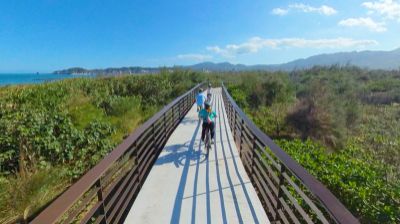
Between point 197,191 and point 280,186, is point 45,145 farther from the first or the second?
point 280,186

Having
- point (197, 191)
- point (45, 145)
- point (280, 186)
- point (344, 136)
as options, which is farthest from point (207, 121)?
point (344, 136)

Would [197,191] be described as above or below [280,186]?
below

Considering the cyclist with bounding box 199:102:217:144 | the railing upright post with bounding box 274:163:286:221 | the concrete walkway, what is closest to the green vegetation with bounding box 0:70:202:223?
the concrete walkway

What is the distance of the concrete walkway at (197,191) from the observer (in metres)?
3.54

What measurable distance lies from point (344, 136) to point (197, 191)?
14.0 m

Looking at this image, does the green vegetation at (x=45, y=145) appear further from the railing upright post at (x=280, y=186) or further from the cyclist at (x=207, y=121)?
the cyclist at (x=207, y=121)

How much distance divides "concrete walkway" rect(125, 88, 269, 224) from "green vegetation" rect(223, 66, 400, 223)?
252 centimetres

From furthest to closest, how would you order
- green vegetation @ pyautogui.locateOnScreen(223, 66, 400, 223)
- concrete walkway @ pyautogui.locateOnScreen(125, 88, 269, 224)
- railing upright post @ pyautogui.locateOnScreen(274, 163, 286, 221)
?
green vegetation @ pyautogui.locateOnScreen(223, 66, 400, 223) → concrete walkway @ pyautogui.locateOnScreen(125, 88, 269, 224) → railing upright post @ pyautogui.locateOnScreen(274, 163, 286, 221)

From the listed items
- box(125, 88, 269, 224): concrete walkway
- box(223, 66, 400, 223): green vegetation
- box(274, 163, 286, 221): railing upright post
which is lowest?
box(223, 66, 400, 223): green vegetation

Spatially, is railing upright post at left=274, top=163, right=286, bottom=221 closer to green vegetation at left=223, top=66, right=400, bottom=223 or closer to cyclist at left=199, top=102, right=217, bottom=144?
green vegetation at left=223, top=66, right=400, bottom=223

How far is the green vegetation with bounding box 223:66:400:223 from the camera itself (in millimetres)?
5551

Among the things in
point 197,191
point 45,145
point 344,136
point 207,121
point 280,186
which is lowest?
point 344,136

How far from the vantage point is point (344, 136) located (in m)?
15.3

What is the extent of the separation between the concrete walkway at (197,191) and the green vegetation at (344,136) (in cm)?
252
